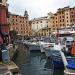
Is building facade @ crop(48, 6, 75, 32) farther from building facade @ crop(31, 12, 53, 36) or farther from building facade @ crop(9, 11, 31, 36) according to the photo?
building facade @ crop(9, 11, 31, 36)

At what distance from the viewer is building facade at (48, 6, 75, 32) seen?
154125 millimetres

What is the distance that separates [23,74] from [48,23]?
476ft

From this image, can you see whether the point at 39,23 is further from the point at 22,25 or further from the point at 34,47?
the point at 34,47

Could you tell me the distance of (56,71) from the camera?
34.2 meters

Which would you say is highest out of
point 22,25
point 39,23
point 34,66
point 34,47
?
point 39,23

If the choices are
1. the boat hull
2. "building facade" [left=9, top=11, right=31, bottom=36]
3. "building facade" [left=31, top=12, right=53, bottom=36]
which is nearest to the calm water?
the boat hull

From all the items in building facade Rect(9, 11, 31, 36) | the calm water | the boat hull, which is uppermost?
building facade Rect(9, 11, 31, 36)

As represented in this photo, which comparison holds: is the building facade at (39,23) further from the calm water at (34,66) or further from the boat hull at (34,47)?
the calm water at (34,66)

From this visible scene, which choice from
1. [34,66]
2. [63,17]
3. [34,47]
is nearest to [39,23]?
[63,17]

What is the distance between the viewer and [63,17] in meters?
158

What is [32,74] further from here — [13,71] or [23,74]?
[13,71]

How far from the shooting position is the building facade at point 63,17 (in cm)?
15412

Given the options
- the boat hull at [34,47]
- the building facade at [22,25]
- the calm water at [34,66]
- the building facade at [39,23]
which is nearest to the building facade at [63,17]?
the building facade at [39,23]

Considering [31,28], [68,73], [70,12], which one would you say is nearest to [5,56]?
[68,73]
